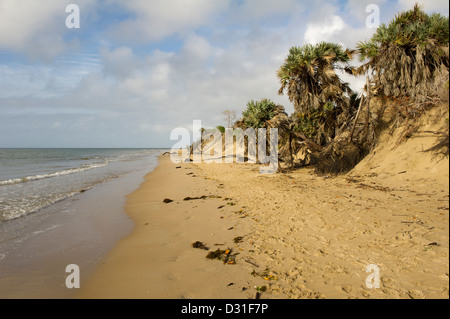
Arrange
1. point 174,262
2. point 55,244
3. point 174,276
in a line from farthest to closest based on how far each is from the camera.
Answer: point 55,244 → point 174,262 → point 174,276

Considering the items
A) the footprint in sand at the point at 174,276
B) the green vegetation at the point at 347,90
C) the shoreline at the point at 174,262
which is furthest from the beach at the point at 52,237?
the green vegetation at the point at 347,90

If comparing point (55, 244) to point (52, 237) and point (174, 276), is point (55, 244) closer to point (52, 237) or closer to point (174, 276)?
point (52, 237)

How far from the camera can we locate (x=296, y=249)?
477cm

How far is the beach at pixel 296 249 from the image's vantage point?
3.44 metres

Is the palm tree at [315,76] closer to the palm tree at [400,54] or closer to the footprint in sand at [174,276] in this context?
the palm tree at [400,54]

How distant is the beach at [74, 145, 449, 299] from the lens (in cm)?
344

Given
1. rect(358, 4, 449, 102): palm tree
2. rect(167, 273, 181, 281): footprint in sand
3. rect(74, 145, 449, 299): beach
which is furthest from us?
rect(358, 4, 449, 102): palm tree

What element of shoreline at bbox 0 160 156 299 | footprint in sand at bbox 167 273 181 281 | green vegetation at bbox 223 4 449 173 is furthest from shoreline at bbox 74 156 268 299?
green vegetation at bbox 223 4 449 173

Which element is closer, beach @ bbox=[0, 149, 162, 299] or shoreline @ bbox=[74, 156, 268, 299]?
shoreline @ bbox=[74, 156, 268, 299]

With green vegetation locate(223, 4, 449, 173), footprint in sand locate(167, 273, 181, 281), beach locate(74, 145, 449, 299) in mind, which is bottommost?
footprint in sand locate(167, 273, 181, 281)

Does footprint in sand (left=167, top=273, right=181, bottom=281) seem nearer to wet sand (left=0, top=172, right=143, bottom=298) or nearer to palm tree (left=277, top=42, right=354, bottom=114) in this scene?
wet sand (left=0, top=172, right=143, bottom=298)

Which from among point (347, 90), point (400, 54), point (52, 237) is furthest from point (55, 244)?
point (347, 90)
